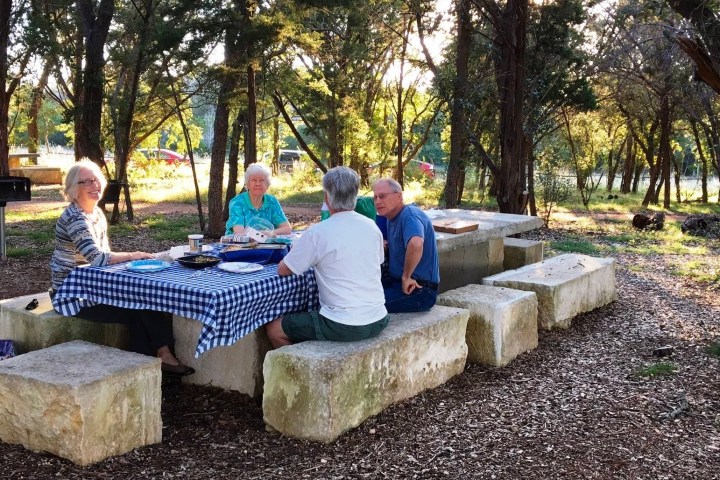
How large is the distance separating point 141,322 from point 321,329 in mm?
1285

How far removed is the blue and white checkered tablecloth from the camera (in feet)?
13.0

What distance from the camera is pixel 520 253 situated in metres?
8.09

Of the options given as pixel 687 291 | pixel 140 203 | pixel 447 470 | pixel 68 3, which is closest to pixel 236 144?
pixel 68 3

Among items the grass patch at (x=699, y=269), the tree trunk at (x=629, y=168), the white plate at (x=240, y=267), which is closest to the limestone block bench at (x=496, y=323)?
the white plate at (x=240, y=267)

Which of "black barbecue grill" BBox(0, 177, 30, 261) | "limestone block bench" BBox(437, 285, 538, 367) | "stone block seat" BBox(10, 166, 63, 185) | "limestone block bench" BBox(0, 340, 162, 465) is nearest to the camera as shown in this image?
"limestone block bench" BBox(0, 340, 162, 465)

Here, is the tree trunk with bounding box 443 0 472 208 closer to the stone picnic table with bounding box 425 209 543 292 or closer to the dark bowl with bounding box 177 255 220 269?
the stone picnic table with bounding box 425 209 543 292

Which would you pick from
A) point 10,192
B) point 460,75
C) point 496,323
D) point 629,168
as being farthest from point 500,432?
point 629,168

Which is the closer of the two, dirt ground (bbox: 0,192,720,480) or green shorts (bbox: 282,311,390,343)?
dirt ground (bbox: 0,192,720,480)

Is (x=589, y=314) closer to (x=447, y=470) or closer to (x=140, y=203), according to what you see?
(x=447, y=470)

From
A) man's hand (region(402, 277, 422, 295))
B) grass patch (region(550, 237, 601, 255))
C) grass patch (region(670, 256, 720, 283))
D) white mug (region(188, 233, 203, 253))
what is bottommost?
grass patch (region(670, 256, 720, 283))

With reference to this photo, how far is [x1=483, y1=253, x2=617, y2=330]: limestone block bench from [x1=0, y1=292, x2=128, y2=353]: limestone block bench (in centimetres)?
316

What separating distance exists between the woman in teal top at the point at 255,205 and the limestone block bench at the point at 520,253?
306 centimetres

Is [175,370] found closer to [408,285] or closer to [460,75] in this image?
[408,285]

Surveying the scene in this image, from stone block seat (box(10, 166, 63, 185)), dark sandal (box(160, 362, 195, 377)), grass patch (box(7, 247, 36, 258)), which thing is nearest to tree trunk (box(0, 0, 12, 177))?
grass patch (box(7, 247, 36, 258))
